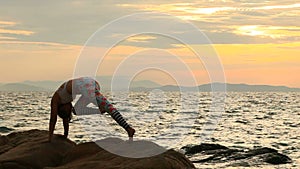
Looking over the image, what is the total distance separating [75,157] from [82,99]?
138 cm

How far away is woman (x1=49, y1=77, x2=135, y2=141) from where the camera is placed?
10.1 meters

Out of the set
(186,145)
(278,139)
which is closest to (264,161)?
(186,145)

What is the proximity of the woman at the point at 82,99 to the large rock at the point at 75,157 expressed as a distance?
0.45m

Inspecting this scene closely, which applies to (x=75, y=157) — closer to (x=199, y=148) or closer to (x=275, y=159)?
(x=275, y=159)

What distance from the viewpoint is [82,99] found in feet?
34.6

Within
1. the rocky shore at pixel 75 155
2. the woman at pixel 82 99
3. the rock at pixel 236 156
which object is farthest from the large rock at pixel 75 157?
the rock at pixel 236 156

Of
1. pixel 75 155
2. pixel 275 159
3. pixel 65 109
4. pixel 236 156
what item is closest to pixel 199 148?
pixel 236 156

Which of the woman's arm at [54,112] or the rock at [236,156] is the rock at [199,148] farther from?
the woman's arm at [54,112]

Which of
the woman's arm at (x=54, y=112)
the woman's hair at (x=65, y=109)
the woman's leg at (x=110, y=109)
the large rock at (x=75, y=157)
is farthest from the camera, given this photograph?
the woman's hair at (x=65, y=109)

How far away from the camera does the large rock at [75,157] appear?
8.67m

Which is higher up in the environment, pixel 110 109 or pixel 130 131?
pixel 110 109

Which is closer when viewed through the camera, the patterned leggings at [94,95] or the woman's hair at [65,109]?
the patterned leggings at [94,95]

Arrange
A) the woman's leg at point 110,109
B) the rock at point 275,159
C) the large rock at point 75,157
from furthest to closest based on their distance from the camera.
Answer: the rock at point 275,159, the woman's leg at point 110,109, the large rock at point 75,157

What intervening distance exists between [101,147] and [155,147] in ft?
4.23
